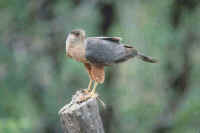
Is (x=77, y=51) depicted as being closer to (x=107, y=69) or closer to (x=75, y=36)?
(x=75, y=36)

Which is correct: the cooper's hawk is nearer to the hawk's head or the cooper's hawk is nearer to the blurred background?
the hawk's head

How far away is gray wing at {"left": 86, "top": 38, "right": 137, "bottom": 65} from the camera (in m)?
4.25

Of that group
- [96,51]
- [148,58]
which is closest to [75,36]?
[96,51]

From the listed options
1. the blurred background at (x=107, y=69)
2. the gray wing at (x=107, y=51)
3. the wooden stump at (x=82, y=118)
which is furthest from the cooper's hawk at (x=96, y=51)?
the blurred background at (x=107, y=69)

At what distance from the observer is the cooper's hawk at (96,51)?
4.18 m

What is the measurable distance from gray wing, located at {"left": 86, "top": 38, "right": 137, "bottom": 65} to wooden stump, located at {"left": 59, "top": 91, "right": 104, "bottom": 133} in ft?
1.25

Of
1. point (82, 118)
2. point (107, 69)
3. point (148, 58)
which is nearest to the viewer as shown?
point (82, 118)

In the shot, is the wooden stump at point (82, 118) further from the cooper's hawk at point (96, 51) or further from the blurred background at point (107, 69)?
the blurred background at point (107, 69)

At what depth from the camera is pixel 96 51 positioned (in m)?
4.24

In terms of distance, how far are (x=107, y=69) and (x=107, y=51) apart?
6024 millimetres

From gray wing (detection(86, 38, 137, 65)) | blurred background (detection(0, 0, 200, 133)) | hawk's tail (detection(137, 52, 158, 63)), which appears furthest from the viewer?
blurred background (detection(0, 0, 200, 133))

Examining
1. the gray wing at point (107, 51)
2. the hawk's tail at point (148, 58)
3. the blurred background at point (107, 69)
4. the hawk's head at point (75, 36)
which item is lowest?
the blurred background at point (107, 69)

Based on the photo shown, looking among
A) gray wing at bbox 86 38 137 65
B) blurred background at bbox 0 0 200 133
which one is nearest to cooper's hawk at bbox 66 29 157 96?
gray wing at bbox 86 38 137 65

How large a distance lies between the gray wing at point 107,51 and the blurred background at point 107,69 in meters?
4.86
